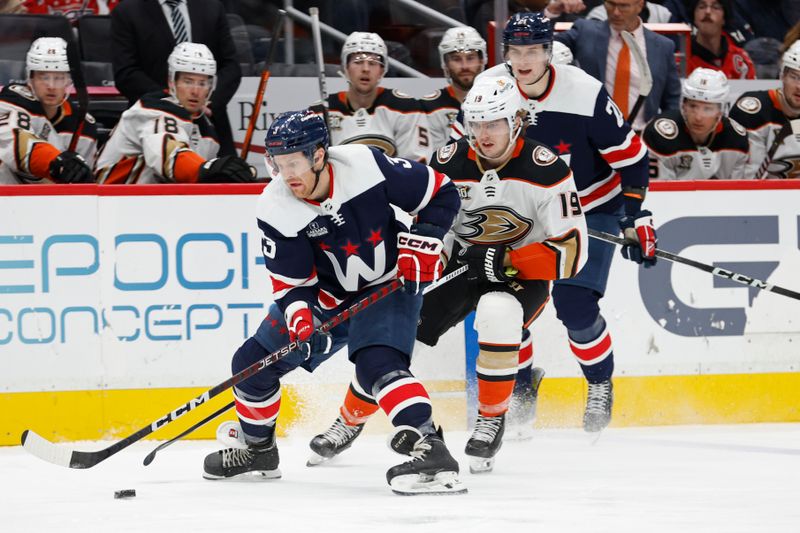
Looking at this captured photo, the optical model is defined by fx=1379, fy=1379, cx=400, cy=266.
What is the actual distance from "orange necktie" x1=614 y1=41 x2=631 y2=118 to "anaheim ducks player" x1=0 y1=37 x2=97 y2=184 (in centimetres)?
209

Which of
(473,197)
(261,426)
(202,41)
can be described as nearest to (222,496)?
(261,426)

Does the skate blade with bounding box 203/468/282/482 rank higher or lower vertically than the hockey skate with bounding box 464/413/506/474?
lower

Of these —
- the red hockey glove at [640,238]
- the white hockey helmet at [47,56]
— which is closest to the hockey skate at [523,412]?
→ the red hockey glove at [640,238]

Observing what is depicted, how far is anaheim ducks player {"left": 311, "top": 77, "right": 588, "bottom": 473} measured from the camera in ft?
13.3

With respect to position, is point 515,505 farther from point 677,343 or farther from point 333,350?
point 677,343

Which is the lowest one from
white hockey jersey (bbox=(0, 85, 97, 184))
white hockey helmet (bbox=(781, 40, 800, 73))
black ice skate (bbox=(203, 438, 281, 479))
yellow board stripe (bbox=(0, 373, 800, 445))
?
yellow board stripe (bbox=(0, 373, 800, 445))

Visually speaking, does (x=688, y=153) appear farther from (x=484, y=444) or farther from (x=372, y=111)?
(x=484, y=444)

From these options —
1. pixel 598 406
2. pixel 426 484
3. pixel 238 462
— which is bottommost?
pixel 598 406

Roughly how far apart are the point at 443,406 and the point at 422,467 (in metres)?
1.44

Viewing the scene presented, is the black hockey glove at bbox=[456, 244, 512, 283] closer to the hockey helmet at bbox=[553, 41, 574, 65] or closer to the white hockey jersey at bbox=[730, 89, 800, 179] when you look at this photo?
the hockey helmet at bbox=[553, 41, 574, 65]

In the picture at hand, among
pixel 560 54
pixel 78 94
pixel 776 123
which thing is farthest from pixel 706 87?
pixel 78 94

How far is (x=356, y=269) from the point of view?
3785 millimetres

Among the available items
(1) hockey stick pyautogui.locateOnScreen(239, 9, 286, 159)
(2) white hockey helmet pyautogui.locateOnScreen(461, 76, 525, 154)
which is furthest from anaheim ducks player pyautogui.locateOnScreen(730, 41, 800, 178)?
(1) hockey stick pyautogui.locateOnScreen(239, 9, 286, 159)

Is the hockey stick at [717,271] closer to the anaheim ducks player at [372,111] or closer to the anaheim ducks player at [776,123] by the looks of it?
the anaheim ducks player at [776,123]
